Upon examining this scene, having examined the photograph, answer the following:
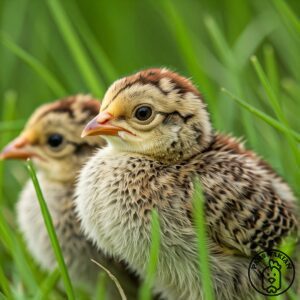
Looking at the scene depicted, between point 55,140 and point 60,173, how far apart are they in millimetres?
119

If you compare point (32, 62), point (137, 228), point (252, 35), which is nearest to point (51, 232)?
point (137, 228)

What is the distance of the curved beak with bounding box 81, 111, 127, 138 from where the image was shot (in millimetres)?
2340

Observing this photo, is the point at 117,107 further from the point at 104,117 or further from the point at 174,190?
the point at 174,190

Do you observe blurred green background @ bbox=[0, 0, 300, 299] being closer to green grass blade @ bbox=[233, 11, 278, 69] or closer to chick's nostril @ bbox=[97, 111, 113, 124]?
green grass blade @ bbox=[233, 11, 278, 69]

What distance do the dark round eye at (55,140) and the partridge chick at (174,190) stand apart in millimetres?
431

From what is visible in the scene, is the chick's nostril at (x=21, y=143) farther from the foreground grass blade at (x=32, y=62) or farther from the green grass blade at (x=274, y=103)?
the green grass blade at (x=274, y=103)

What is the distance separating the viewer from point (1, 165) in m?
3.01

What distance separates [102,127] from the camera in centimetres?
234

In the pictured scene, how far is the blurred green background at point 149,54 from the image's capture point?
324 cm

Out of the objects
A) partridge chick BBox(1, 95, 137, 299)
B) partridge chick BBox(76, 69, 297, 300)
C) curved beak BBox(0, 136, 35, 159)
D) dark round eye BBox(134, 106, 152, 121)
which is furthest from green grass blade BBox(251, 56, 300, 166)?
curved beak BBox(0, 136, 35, 159)

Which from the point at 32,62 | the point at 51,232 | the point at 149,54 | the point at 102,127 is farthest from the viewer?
the point at 149,54

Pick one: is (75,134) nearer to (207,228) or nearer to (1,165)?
(1,165)

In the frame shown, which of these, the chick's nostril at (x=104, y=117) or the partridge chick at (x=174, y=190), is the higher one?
the chick's nostril at (x=104, y=117)

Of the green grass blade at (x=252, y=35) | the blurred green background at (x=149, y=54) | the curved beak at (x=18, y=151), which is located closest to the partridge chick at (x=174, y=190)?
the curved beak at (x=18, y=151)
